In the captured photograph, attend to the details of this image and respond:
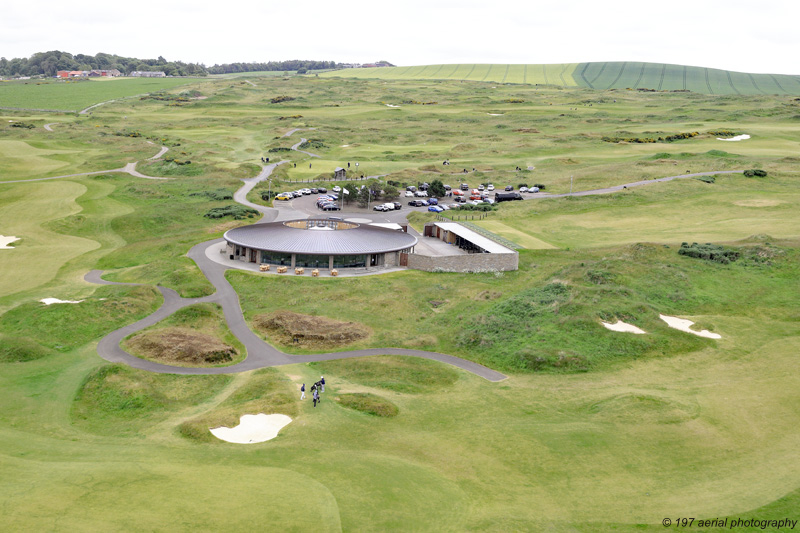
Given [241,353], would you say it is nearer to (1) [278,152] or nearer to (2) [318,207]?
(2) [318,207]

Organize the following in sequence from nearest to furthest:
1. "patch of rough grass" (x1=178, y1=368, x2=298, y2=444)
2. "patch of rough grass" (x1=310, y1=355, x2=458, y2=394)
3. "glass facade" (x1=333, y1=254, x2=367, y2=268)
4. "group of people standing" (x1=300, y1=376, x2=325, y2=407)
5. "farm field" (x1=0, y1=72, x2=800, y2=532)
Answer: "farm field" (x1=0, y1=72, x2=800, y2=532) < "patch of rough grass" (x1=178, y1=368, x2=298, y2=444) < "group of people standing" (x1=300, y1=376, x2=325, y2=407) < "patch of rough grass" (x1=310, y1=355, x2=458, y2=394) < "glass facade" (x1=333, y1=254, x2=367, y2=268)

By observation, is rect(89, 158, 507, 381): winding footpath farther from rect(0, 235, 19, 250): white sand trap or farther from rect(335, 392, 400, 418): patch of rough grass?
rect(0, 235, 19, 250): white sand trap

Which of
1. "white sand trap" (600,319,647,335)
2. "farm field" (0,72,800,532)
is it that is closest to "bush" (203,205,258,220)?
"farm field" (0,72,800,532)

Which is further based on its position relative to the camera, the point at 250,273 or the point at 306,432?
the point at 250,273

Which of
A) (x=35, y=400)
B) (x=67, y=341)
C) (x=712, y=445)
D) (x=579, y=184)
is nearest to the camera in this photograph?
(x=712, y=445)

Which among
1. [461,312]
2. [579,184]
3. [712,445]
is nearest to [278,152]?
[579,184]

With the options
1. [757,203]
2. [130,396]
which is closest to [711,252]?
[757,203]

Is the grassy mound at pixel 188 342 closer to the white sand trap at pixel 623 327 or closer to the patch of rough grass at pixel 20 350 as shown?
the patch of rough grass at pixel 20 350

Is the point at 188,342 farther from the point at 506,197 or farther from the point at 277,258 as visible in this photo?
the point at 506,197
